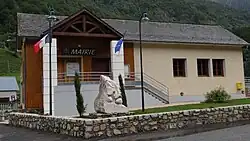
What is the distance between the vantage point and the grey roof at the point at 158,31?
23.0 m

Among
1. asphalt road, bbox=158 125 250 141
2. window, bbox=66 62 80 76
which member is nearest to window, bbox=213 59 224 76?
window, bbox=66 62 80 76

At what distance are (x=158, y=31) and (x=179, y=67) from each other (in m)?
3.45

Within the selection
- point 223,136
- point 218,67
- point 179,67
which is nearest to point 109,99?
point 223,136

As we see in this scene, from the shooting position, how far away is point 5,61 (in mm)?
65438

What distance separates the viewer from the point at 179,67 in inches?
1048

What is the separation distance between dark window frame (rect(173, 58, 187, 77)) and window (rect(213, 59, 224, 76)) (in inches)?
121

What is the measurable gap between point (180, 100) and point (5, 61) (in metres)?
48.3

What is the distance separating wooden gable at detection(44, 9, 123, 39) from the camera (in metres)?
20.7

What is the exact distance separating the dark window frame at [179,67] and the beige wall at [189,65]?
0.86 feet

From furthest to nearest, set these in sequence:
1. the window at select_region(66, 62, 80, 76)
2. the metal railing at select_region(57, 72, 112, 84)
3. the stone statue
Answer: the window at select_region(66, 62, 80, 76) → the metal railing at select_region(57, 72, 112, 84) → the stone statue

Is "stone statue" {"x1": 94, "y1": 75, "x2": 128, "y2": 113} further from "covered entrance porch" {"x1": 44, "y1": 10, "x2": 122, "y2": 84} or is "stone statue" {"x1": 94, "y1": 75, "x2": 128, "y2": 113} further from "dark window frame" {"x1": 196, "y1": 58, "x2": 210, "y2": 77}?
"dark window frame" {"x1": 196, "y1": 58, "x2": 210, "y2": 77}

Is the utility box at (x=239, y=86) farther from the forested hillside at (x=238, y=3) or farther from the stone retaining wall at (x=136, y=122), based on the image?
the forested hillside at (x=238, y=3)

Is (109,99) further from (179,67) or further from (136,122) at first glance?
(179,67)

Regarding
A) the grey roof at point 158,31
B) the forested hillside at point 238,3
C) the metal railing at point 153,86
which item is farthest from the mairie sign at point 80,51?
the forested hillside at point 238,3
